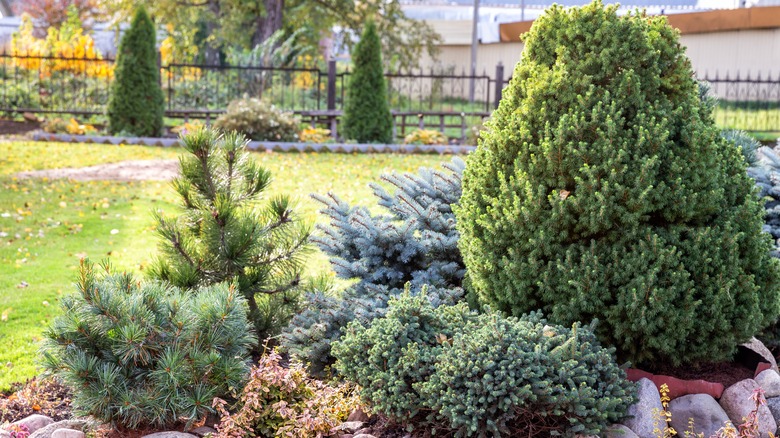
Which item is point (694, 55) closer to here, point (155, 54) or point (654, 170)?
point (155, 54)

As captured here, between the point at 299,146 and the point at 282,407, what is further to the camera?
the point at 299,146

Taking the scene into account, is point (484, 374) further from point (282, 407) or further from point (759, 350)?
point (759, 350)

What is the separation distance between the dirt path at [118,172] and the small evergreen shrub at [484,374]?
773 centimetres

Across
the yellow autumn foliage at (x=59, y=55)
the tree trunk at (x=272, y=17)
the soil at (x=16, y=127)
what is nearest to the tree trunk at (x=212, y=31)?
the tree trunk at (x=272, y=17)

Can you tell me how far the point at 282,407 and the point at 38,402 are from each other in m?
1.41

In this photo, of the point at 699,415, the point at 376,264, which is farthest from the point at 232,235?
the point at 699,415

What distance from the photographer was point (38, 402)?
3.88 meters

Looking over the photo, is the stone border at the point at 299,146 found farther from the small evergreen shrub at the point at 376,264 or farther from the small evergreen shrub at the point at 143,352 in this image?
the small evergreen shrub at the point at 143,352

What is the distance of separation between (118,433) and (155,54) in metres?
13.5

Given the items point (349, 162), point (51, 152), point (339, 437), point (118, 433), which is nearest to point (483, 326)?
point (339, 437)

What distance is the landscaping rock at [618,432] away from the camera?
10.2 ft

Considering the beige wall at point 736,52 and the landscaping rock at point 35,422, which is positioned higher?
the beige wall at point 736,52

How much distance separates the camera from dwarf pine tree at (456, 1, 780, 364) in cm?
330

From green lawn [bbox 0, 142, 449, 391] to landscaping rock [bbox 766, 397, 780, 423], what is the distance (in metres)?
2.41
